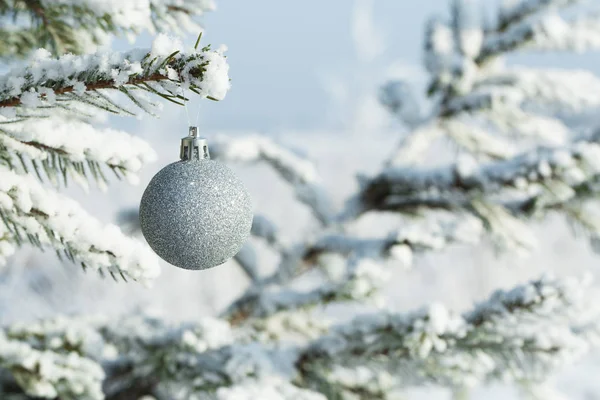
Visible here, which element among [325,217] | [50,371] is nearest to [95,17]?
[50,371]

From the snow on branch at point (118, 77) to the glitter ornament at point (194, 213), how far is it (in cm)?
12

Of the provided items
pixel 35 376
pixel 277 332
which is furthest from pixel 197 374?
pixel 277 332

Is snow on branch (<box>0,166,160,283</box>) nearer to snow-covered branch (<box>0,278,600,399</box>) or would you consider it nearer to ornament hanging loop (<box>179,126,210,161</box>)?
ornament hanging loop (<box>179,126,210,161</box>)

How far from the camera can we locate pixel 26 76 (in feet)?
1.87

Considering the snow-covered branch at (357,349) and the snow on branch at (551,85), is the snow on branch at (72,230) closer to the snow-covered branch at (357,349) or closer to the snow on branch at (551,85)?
the snow-covered branch at (357,349)

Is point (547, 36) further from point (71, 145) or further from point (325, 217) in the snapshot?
point (71, 145)

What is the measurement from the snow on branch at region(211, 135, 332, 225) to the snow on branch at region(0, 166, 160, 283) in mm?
834

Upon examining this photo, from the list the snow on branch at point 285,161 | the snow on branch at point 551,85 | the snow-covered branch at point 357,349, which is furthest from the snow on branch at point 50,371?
the snow on branch at point 551,85

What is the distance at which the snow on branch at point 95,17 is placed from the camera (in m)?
0.74

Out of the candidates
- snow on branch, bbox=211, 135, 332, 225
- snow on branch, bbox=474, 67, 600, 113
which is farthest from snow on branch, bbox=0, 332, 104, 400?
snow on branch, bbox=474, 67, 600, 113

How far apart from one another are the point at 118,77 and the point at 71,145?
0.47 feet

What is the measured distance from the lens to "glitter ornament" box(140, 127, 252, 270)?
2.16 ft

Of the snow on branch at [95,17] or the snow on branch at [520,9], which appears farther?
the snow on branch at [520,9]

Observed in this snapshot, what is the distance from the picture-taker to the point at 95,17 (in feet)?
2.53
